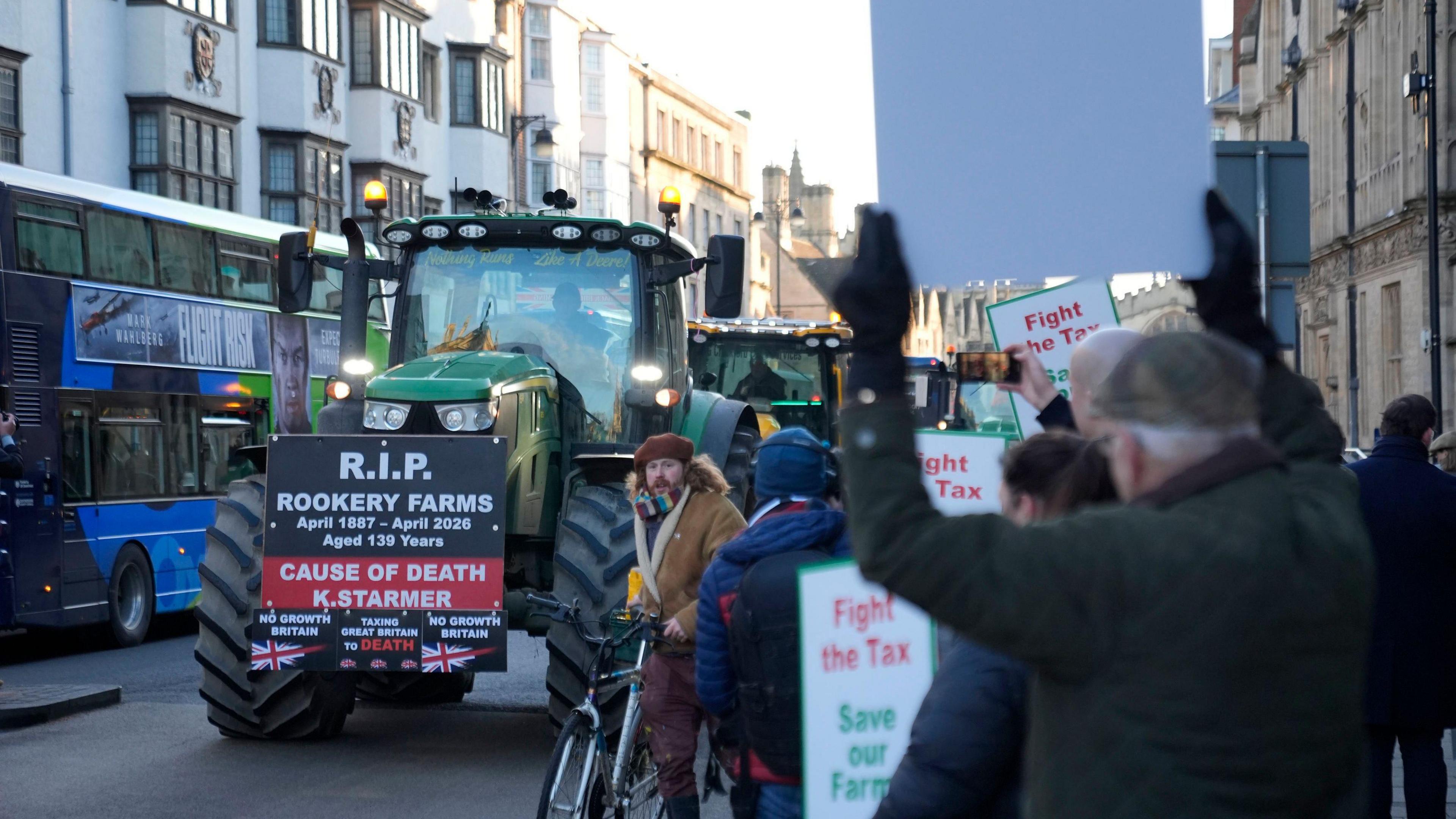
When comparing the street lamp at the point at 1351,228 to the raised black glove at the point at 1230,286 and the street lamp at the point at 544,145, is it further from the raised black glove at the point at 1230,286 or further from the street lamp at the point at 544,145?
the raised black glove at the point at 1230,286

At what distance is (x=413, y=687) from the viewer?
11547 mm

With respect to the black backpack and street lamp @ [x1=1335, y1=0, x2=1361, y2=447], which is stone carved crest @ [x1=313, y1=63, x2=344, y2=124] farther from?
the black backpack

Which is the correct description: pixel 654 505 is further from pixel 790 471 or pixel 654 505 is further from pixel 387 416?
pixel 387 416

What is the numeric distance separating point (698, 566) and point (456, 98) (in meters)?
36.4

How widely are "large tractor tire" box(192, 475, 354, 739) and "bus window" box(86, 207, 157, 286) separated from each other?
7.44 metres

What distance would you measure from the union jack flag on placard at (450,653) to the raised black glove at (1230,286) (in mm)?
6285

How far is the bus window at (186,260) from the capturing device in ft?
58.3

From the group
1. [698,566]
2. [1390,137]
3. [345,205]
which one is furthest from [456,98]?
[698,566]

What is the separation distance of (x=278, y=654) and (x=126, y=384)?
8737 mm

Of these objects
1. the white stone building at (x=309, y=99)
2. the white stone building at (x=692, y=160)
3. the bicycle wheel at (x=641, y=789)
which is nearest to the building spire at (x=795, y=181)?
the white stone building at (x=692, y=160)

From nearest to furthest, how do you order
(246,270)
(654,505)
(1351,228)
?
(654,505) → (246,270) → (1351,228)

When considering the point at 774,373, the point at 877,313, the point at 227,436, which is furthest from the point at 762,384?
the point at 877,313

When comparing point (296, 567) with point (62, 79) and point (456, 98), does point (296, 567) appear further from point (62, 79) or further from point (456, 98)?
point (456, 98)

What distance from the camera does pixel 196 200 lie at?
29.4m
